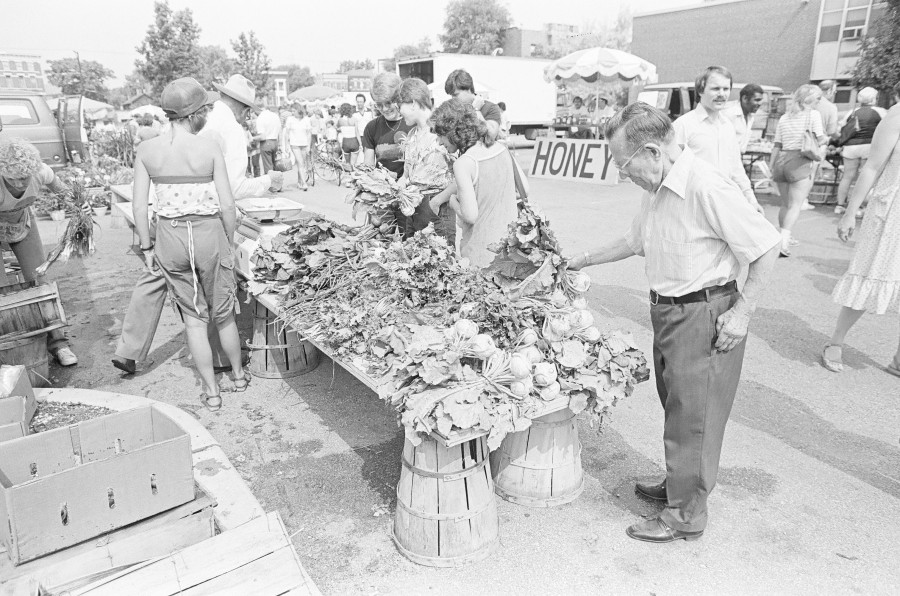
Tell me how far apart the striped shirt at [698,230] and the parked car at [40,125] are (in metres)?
12.0

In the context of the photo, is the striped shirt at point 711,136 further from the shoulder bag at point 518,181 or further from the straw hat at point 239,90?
the straw hat at point 239,90

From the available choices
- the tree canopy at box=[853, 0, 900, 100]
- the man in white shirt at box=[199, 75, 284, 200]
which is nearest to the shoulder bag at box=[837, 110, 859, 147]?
the man in white shirt at box=[199, 75, 284, 200]

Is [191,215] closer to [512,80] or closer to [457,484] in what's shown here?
[457,484]

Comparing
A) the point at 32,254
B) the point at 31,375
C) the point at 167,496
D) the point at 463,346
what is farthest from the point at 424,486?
the point at 32,254

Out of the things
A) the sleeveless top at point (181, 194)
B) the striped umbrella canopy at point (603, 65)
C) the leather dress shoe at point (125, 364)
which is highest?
the striped umbrella canopy at point (603, 65)

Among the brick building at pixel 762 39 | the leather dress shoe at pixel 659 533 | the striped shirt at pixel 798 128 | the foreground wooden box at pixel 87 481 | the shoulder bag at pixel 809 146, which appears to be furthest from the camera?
the brick building at pixel 762 39

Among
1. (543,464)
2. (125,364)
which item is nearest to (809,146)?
(543,464)

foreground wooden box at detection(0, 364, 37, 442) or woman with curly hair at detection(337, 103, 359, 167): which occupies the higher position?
woman with curly hair at detection(337, 103, 359, 167)

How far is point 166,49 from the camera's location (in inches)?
1453

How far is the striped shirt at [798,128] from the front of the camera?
7418 millimetres

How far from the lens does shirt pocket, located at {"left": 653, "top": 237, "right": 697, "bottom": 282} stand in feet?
7.84

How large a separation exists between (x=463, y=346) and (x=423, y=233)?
970 mm

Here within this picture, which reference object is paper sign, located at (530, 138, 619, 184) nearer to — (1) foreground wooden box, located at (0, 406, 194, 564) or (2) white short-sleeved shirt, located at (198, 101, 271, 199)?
(2) white short-sleeved shirt, located at (198, 101, 271, 199)

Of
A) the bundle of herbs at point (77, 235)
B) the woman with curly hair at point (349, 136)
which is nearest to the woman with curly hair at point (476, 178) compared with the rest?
the bundle of herbs at point (77, 235)
